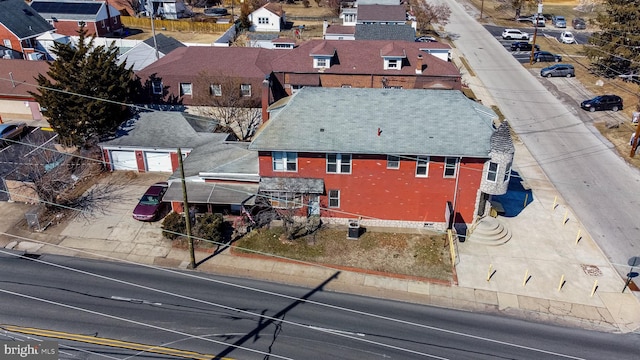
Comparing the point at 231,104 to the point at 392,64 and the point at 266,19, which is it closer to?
the point at 392,64

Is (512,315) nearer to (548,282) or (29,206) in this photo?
(548,282)

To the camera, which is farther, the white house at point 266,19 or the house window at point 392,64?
the white house at point 266,19

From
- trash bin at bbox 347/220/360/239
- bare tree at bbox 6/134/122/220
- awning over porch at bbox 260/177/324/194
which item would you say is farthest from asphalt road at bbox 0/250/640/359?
bare tree at bbox 6/134/122/220

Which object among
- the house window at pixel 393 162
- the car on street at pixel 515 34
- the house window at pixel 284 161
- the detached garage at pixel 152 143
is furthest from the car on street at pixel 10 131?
the car on street at pixel 515 34

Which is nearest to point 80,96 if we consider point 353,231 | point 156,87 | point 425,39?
point 156,87

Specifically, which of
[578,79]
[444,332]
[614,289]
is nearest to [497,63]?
[578,79]

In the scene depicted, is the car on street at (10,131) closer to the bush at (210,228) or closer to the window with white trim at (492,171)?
the bush at (210,228)

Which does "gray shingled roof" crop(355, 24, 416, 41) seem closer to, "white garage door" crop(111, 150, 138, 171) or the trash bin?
"white garage door" crop(111, 150, 138, 171)
